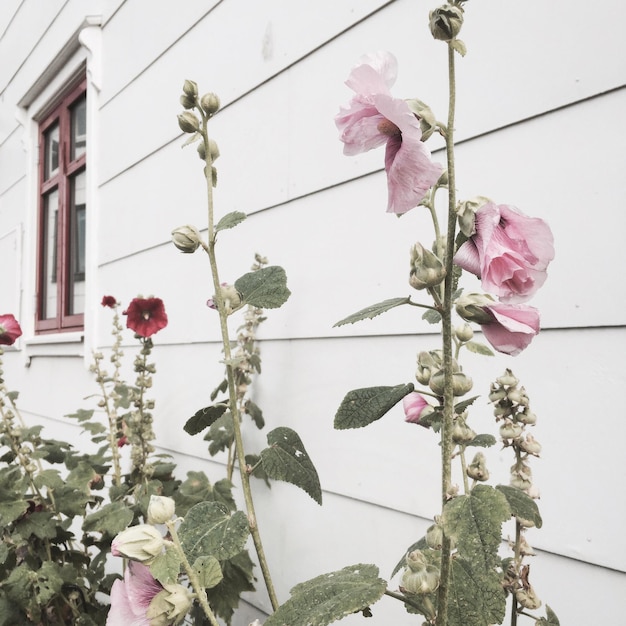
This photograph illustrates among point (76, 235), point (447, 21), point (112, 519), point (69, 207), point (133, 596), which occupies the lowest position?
point (112, 519)

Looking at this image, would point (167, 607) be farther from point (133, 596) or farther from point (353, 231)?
point (353, 231)

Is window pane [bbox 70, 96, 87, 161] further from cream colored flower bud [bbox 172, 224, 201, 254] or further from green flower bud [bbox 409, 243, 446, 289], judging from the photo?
green flower bud [bbox 409, 243, 446, 289]

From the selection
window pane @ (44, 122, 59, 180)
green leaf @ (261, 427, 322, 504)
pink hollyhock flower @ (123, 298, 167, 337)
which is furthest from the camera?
window pane @ (44, 122, 59, 180)

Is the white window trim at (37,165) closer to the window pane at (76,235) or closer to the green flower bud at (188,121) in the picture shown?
the window pane at (76,235)

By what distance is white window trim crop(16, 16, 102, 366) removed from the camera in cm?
222

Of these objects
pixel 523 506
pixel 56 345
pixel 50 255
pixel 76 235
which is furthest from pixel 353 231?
pixel 50 255

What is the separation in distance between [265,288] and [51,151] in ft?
8.98

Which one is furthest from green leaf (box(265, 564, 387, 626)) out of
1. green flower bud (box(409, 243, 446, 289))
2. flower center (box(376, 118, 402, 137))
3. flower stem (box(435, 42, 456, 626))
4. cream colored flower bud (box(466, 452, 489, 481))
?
flower center (box(376, 118, 402, 137))

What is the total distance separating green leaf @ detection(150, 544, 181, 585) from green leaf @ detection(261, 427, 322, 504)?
0.73 ft

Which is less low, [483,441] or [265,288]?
[265,288]

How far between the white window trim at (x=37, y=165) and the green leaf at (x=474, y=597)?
1.90m

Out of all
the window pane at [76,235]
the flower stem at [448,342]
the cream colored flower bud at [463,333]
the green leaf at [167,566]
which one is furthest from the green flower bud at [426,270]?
the window pane at [76,235]

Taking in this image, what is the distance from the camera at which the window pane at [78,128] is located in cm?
269

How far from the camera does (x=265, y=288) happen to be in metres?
0.81
